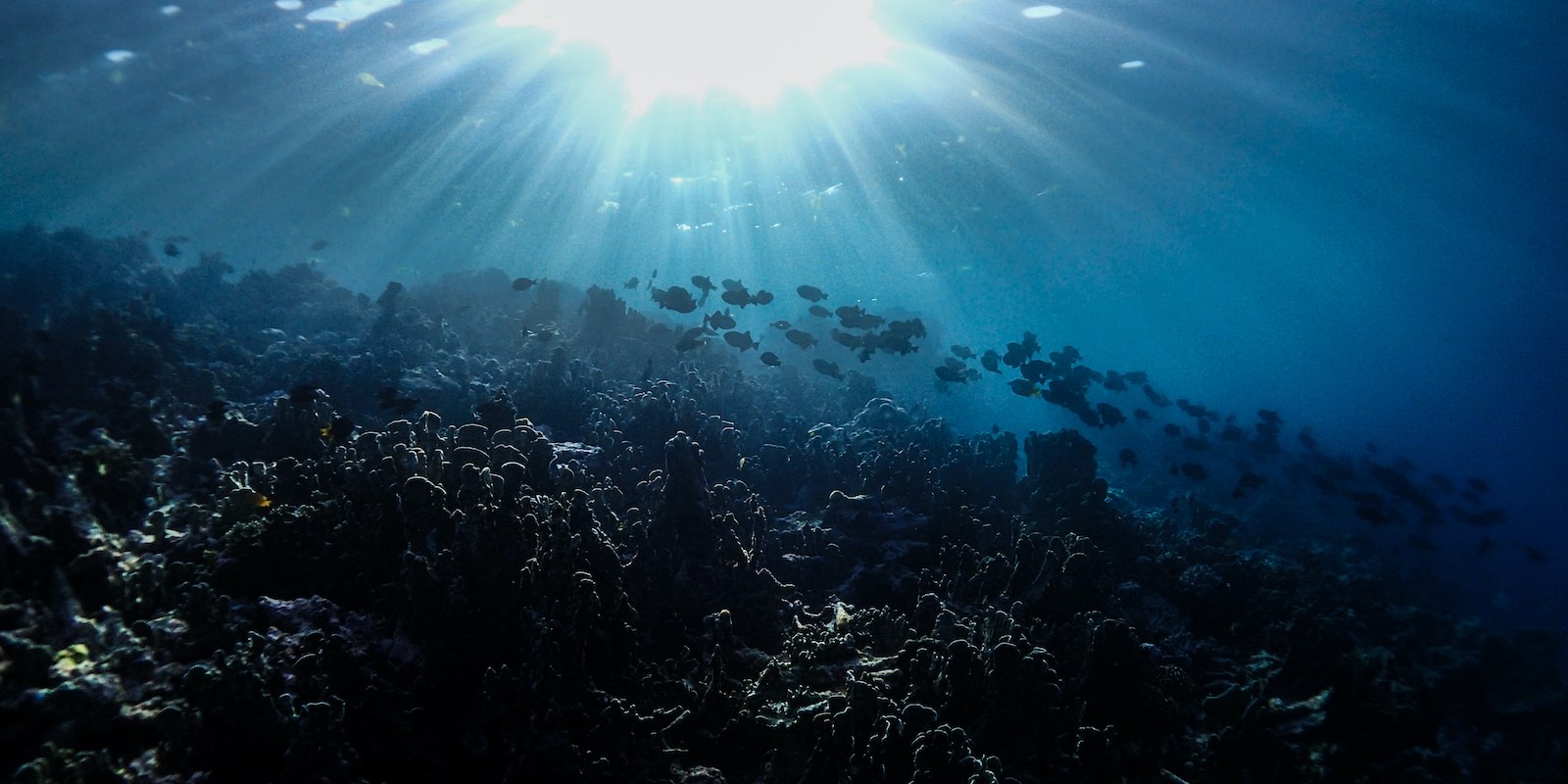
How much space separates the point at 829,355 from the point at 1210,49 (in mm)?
21961

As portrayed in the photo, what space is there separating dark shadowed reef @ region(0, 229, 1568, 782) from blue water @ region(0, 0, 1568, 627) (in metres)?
11.8

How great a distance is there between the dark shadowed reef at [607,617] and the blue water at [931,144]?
11.8 metres

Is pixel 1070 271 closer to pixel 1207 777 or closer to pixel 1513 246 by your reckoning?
pixel 1513 246

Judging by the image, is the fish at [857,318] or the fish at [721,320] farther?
the fish at [857,318]

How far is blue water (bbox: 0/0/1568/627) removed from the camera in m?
15.7

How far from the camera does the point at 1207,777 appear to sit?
15.1 ft

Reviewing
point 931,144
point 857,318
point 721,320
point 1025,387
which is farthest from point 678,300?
point 931,144

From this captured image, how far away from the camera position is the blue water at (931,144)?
15742mm

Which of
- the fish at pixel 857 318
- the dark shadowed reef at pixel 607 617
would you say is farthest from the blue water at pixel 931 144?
the dark shadowed reef at pixel 607 617

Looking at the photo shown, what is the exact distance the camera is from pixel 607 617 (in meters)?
4.73

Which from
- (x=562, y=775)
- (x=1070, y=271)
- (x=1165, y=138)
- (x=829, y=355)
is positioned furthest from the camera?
(x=1070, y=271)

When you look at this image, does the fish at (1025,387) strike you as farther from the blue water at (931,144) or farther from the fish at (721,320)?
the blue water at (931,144)

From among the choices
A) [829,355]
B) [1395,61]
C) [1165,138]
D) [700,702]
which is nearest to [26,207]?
[829,355]

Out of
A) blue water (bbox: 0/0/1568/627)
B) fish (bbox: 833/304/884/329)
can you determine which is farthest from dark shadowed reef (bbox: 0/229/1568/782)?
blue water (bbox: 0/0/1568/627)
